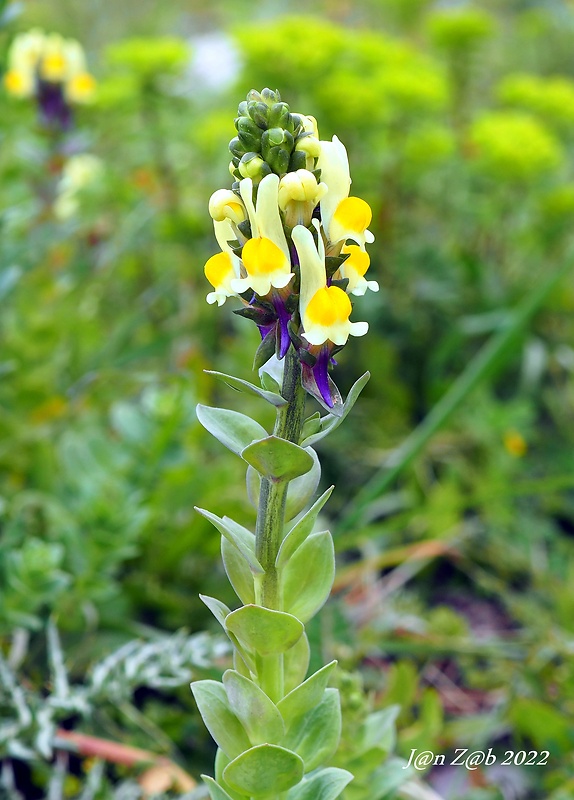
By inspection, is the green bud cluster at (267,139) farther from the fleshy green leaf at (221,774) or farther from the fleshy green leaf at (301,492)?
the fleshy green leaf at (221,774)

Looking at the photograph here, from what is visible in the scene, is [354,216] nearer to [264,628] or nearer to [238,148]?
[238,148]

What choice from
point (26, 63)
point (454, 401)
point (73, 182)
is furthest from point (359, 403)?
point (26, 63)

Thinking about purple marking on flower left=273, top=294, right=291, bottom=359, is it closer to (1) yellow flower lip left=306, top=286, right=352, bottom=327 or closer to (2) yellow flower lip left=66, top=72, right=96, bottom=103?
(1) yellow flower lip left=306, top=286, right=352, bottom=327

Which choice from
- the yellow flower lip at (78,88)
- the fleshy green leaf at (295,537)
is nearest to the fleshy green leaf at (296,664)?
the fleshy green leaf at (295,537)

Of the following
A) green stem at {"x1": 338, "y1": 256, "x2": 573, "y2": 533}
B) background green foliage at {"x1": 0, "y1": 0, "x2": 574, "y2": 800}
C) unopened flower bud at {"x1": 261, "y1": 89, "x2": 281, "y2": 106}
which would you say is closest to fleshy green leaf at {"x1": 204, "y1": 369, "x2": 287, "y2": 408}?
unopened flower bud at {"x1": 261, "y1": 89, "x2": 281, "y2": 106}

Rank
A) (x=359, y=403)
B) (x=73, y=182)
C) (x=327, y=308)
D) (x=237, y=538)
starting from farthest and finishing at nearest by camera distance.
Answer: (x=73, y=182), (x=359, y=403), (x=237, y=538), (x=327, y=308)

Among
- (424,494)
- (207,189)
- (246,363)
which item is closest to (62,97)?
(207,189)
